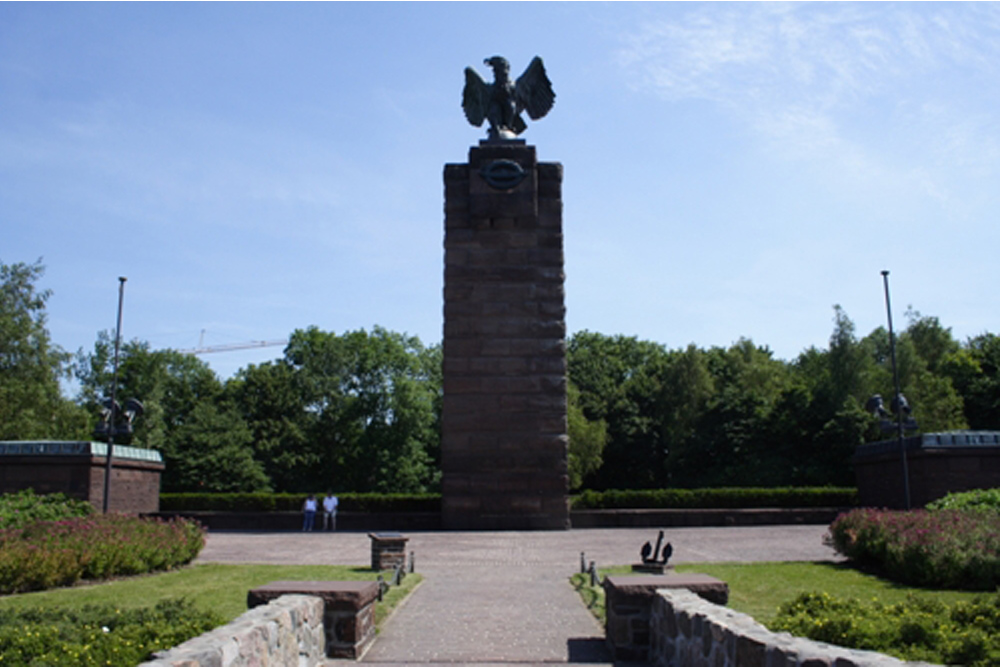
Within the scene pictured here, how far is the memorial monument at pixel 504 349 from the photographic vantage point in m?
25.0

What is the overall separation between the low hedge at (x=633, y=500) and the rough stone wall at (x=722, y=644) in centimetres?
2093

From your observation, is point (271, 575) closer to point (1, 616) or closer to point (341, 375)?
point (1, 616)

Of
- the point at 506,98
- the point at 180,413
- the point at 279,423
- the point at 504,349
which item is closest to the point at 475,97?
the point at 506,98

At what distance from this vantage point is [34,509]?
57.6ft

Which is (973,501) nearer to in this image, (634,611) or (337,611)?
(634,611)

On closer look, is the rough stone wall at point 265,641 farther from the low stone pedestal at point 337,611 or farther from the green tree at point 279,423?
the green tree at point 279,423

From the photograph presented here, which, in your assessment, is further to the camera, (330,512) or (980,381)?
(980,381)

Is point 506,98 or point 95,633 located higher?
point 506,98

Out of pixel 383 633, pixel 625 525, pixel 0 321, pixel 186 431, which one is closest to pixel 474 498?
pixel 625 525

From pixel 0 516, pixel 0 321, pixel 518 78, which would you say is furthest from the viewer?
pixel 0 321

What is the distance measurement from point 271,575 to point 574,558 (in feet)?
20.3

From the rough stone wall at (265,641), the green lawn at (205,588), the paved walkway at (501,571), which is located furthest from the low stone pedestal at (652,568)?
the rough stone wall at (265,641)

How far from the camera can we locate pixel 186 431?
49031 millimetres

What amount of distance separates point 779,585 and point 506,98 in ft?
61.9
